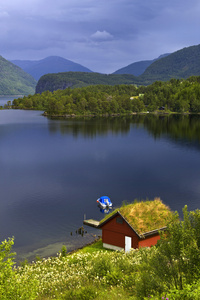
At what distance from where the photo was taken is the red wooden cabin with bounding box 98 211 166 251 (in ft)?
126

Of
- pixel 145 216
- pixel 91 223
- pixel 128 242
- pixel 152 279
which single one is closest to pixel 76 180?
pixel 91 223

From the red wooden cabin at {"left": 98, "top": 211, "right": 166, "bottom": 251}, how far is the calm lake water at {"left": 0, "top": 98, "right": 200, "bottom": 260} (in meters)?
6.44

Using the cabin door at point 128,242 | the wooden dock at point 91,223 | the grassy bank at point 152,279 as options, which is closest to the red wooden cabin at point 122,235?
the cabin door at point 128,242

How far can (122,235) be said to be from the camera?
1566 inches

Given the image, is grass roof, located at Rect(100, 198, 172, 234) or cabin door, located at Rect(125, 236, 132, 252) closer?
cabin door, located at Rect(125, 236, 132, 252)

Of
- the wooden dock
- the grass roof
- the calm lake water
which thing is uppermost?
the grass roof

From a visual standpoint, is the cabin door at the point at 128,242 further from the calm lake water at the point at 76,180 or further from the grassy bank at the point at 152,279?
the grassy bank at the point at 152,279

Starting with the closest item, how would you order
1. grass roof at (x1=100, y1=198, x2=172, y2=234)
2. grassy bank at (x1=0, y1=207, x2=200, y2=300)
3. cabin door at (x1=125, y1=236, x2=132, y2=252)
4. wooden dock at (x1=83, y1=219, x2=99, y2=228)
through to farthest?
grassy bank at (x1=0, y1=207, x2=200, y2=300) → cabin door at (x1=125, y1=236, x2=132, y2=252) → grass roof at (x1=100, y1=198, x2=172, y2=234) → wooden dock at (x1=83, y1=219, x2=99, y2=228)

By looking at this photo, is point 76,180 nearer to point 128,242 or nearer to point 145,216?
point 145,216

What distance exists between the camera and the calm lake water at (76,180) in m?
50.9

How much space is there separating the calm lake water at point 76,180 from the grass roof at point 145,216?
10387mm

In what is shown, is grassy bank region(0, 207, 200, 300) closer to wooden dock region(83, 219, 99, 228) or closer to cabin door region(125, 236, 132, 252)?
cabin door region(125, 236, 132, 252)

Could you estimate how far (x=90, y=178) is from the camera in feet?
268

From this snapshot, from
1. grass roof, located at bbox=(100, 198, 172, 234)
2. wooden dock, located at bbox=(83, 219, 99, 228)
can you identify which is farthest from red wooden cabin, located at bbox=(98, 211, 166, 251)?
wooden dock, located at bbox=(83, 219, 99, 228)
